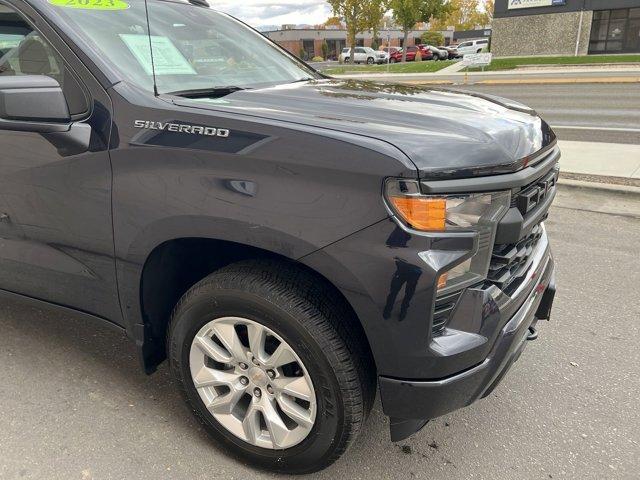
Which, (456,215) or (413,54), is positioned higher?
(413,54)

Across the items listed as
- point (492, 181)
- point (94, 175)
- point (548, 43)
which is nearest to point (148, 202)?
point (94, 175)

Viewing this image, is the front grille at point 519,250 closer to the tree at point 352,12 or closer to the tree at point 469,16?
the tree at point 352,12

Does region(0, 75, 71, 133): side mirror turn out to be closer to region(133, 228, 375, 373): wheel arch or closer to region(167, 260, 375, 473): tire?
region(133, 228, 375, 373): wheel arch

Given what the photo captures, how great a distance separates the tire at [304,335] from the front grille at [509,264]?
54 cm

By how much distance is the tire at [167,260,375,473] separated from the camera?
1.93m

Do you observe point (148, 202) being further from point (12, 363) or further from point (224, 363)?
point (12, 363)

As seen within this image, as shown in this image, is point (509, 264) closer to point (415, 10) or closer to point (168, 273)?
point (168, 273)

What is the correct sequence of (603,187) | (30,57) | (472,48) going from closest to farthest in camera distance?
(30,57)
(603,187)
(472,48)

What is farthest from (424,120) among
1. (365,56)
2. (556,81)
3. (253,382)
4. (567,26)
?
(365,56)

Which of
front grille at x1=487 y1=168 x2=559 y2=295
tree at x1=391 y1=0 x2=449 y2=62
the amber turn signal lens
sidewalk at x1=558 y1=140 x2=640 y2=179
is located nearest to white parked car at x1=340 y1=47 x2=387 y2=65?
tree at x1=391 y1=0 x2=449 y2=62

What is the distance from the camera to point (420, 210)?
1731 mm

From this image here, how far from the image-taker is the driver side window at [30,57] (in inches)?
90.3

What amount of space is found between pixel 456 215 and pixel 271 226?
0.62 m

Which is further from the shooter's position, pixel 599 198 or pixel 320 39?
pixel 320 39
